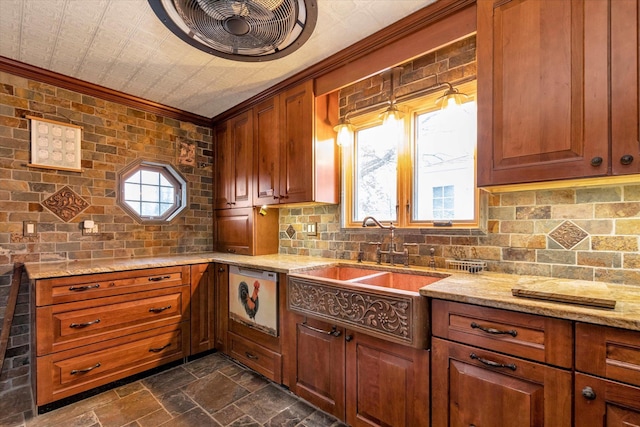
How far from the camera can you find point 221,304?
9.05 feet

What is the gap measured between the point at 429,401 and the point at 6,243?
3173 millimetres

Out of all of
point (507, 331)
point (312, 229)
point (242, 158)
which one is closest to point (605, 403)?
point (507, 331)

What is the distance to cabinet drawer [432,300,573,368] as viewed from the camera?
43.0 inches

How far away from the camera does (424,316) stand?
1416 mm

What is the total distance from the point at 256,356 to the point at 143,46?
246 cm

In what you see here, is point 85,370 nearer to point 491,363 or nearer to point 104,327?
point 104,327

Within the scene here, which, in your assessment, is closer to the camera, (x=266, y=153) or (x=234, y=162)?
(x=266, y=153)

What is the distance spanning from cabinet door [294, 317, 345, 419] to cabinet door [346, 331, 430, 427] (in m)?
0.07

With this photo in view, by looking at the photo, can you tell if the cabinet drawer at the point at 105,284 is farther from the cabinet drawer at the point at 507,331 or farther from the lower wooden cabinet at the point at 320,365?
the cabinet drawer at the point at 507,331

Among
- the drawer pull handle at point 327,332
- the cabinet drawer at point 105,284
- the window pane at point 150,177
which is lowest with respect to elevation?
the drawer pull handle at point 327,332

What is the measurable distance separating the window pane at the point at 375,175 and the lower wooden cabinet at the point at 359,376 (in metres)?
1.06

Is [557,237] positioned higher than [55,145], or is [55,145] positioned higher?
[55,145]

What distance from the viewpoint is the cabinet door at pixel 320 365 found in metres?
1.79

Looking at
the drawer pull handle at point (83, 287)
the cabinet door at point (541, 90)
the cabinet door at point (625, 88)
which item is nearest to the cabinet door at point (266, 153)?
the drawer pull handle at point (83, 287)
